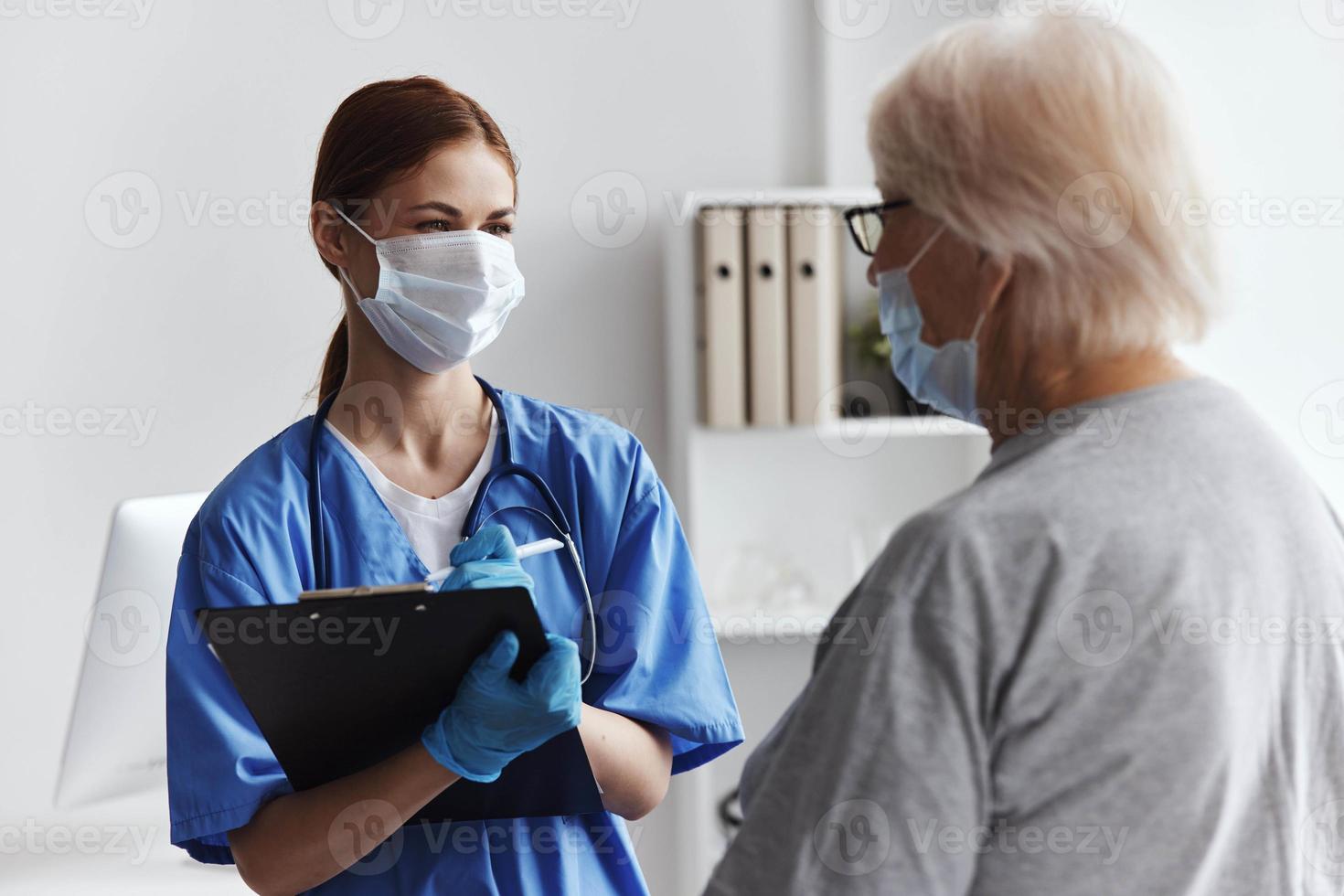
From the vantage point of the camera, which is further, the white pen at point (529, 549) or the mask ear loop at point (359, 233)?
the mask ear loop at point (359, 233)

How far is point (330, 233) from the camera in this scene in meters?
1.30

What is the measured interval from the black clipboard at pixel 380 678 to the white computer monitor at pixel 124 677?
0.55m

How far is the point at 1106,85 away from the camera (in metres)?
0.75

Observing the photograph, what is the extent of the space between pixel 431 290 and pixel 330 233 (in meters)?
0.14

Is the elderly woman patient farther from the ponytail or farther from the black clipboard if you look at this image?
the ponytail

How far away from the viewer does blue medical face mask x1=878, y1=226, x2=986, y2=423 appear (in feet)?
2.74

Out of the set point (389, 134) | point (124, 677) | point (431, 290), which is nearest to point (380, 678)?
point (431, 290)

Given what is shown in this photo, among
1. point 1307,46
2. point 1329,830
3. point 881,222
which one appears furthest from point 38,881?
point 1307,46

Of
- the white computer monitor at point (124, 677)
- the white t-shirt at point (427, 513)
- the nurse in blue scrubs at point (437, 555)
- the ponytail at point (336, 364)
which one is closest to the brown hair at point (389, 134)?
the nurse in blue scrubs at point (437, 555)

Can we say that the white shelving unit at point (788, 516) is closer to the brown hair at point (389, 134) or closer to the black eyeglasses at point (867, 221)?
the brown hair at point (389, 134)

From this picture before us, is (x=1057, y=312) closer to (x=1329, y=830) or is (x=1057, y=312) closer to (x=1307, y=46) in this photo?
(x=1329, y=830)

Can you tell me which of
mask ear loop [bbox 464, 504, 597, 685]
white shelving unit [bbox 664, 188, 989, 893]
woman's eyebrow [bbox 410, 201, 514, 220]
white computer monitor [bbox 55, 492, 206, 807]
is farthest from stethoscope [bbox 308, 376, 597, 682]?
white shelving unit [bbox 664, 188, 989, 893]

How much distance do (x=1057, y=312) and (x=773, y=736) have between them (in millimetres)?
343

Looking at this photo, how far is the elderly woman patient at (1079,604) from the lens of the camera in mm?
674
